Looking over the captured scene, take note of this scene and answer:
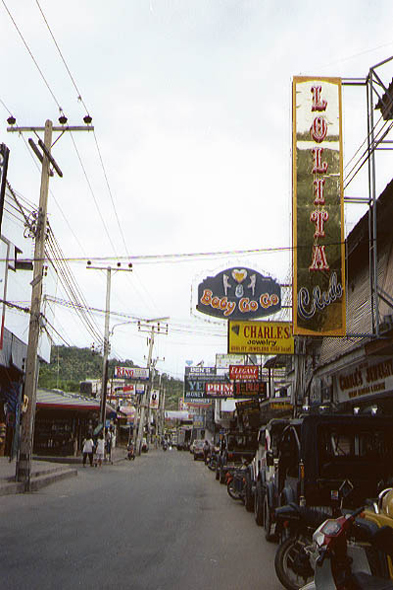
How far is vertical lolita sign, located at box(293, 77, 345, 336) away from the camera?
→ 13.9 metres

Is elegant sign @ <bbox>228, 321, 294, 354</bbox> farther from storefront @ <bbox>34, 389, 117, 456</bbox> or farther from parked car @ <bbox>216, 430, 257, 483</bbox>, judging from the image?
storefront @ <bbox>34, 389, 117, 456</bbox>

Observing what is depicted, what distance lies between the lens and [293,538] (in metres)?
7.32

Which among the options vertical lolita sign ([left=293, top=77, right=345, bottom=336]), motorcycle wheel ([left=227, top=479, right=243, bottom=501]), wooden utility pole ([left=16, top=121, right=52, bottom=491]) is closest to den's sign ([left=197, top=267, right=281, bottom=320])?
motorcycle wheel ([left=227, top=479, right=243, bottom=501])

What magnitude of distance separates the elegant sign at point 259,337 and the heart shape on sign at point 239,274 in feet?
5.08

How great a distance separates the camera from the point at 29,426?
2059 cm

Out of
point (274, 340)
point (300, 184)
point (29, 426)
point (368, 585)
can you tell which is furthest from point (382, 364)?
point (29, 426)

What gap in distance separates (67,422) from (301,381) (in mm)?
28128

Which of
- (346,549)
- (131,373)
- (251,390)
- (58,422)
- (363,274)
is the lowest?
(346,549)

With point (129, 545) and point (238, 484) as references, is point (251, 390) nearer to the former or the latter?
point (238, 484)

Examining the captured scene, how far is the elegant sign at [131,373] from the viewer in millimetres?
→ 56000

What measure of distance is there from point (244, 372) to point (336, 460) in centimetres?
2260

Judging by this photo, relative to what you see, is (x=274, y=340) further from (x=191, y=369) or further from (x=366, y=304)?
(x=191, y=369)

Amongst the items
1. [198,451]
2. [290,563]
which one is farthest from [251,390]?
[198,451]

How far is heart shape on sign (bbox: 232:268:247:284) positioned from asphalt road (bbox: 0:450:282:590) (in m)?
7.41
